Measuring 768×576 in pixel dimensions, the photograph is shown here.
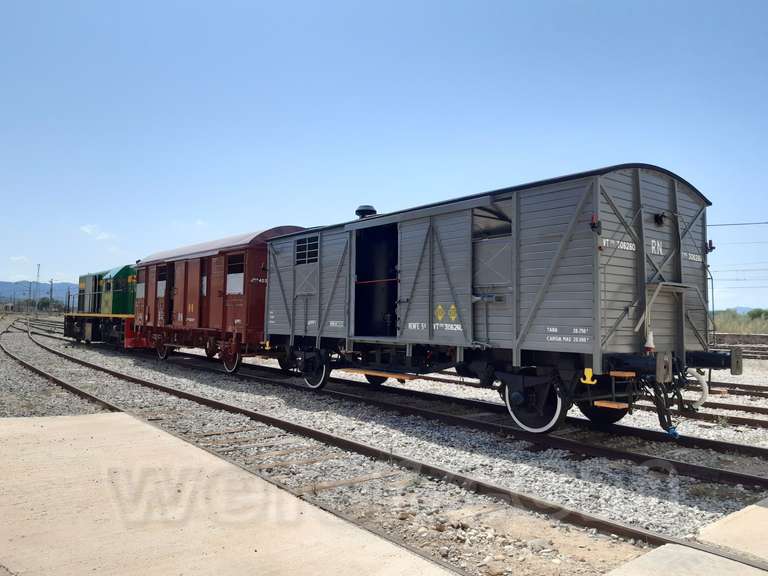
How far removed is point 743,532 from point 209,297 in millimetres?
14309

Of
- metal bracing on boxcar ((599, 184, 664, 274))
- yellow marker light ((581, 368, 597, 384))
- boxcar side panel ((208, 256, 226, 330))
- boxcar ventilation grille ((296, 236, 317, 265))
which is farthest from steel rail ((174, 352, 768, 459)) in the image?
boxcar side panel ((208, 256, 226, 330))

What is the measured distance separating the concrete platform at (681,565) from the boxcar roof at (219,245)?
475 inches

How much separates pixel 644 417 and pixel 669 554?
20.7 ft

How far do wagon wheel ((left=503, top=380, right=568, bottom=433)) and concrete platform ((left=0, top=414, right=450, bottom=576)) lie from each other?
415 centimetres

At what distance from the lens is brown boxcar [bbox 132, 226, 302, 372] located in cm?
1432

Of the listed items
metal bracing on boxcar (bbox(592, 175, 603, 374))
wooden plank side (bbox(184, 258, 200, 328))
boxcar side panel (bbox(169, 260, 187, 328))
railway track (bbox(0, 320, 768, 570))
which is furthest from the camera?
boxcar side panel (bbox(169, 260, 187, 328))

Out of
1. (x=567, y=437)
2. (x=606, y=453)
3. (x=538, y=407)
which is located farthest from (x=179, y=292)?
(x=606, y=453)

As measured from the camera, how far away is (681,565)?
3607 mm

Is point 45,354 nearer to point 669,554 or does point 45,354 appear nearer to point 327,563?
point 327,563

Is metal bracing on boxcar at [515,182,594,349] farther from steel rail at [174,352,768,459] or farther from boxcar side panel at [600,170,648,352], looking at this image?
steel rail at [174,352,768,459]

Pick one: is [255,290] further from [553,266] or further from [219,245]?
[553,266]

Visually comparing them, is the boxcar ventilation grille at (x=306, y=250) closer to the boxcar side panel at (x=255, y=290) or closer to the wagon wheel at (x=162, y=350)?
the boxcar side panel at (x=255, y=290)

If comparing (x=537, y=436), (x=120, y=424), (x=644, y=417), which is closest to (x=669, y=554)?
(x=537, y=436)

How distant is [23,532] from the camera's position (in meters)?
4.13
